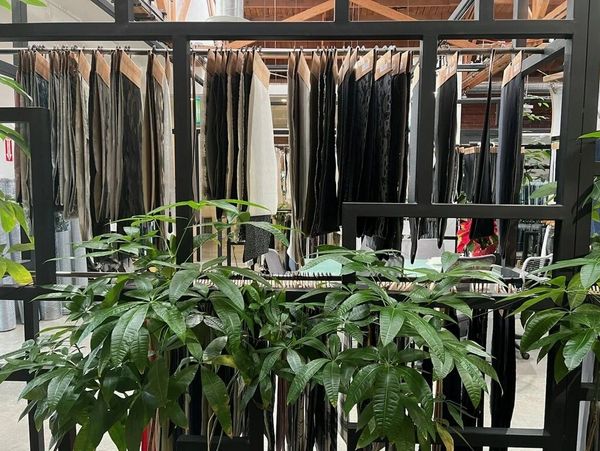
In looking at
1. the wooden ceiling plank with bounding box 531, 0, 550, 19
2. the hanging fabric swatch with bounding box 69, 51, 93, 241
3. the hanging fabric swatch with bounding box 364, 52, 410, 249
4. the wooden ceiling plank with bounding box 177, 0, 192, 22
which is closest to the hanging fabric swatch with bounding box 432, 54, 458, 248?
the hanging fabric swatch with bounding box 364, 52, 410, 249

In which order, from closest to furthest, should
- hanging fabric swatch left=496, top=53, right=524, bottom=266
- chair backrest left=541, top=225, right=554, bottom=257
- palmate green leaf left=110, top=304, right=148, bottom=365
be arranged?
palmate green leaf left=110, top=304, right=148, bottom=365 → hanging fabric swatch left=496, top=53, right=524, bottom=266 → chair backrest left=541, top=225, right=554, bottom=257

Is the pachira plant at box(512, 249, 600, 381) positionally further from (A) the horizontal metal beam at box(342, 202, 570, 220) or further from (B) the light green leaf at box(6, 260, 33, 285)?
(B) the light green leaf at box(6, 260, 33, 285)

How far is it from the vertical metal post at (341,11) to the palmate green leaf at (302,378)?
108 cm

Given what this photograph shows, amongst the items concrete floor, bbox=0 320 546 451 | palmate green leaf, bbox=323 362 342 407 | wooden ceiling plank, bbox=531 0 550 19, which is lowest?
concrete floor, bbox=0 320 546 451

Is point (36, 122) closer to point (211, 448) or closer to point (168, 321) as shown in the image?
point (168, 321)

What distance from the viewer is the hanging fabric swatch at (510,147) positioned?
1.70 metres

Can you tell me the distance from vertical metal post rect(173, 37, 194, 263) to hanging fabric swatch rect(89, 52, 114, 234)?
456 mm

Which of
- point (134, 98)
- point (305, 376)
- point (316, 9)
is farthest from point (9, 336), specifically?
point (316, 9)

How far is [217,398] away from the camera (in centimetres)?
112

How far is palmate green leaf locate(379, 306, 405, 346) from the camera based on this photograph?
3.34ft

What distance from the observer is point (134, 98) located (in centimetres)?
179

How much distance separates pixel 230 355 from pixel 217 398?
0.41ft

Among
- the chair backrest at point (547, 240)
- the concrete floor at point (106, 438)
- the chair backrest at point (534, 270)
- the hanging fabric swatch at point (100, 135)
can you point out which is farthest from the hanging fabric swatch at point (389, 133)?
the chair backrest at point (547, 240)

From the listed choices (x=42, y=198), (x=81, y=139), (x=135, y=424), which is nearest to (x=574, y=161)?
(x=135, y=424)
